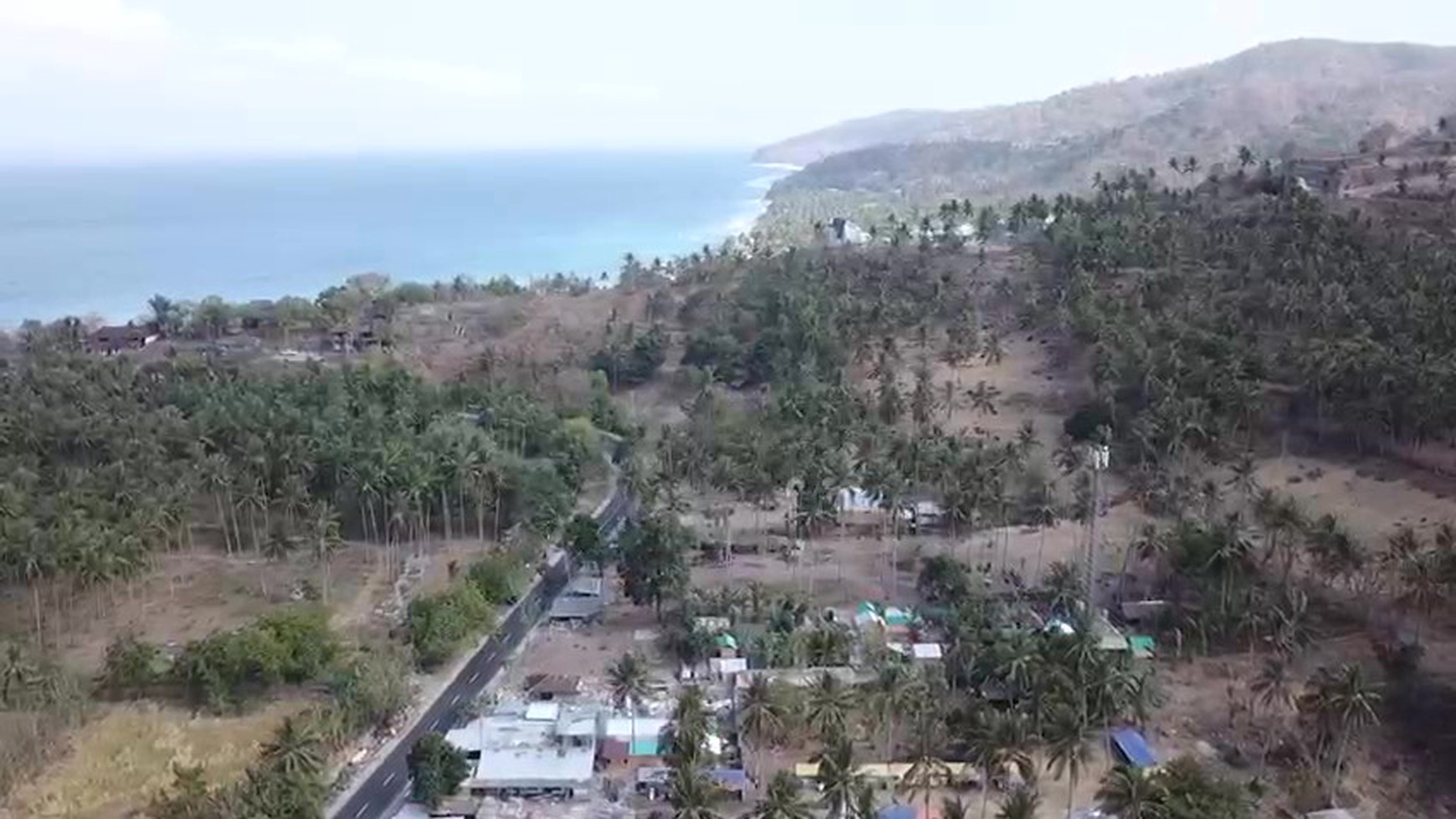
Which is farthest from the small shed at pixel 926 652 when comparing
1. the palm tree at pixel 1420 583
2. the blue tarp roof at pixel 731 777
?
the palm tree at pixel 1420 583

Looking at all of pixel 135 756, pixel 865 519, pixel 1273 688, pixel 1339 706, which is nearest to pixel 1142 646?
pixel 1273 688

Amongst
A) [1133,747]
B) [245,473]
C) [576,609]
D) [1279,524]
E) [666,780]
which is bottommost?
[666,780]

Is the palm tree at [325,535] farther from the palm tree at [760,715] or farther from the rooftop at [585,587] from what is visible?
the palm tree at [760,715]

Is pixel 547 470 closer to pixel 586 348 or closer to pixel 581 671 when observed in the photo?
pixel 581 671

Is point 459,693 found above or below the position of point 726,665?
below

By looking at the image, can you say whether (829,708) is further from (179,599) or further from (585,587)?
(179,599)

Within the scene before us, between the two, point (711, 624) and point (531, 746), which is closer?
point (531, 746)
